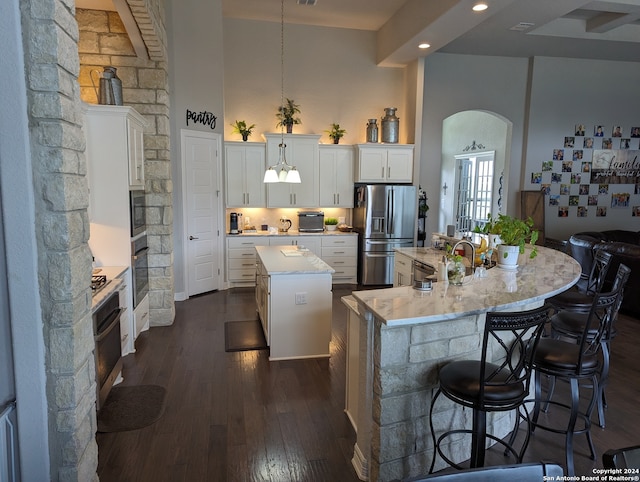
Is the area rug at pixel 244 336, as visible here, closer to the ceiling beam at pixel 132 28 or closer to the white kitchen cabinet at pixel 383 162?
the ceiling beam at pixel 132 28

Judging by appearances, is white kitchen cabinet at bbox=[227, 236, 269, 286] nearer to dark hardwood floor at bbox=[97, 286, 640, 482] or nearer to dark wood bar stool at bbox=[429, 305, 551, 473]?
dark hardwood floor at bbox=[97, 286, 640, 482]

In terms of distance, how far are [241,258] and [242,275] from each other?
0.94 feet

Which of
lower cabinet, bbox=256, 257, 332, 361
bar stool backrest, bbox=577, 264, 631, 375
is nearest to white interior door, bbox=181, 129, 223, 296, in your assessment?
lower cabinet, bbox=256, 257, 332, 361

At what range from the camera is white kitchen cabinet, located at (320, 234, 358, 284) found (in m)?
7.55

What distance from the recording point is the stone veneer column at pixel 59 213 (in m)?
1.83

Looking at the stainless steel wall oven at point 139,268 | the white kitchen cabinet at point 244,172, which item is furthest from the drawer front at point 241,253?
the stainless steel wall oven at point 139,268

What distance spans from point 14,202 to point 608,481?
7.64 feet

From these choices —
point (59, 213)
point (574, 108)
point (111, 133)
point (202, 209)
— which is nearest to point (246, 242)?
point (202, 209)

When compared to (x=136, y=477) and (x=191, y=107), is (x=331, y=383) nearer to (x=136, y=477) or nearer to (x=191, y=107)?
(x=136, y=477)

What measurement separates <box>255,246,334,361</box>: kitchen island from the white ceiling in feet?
11.8

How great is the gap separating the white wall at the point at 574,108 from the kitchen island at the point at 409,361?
257 inches

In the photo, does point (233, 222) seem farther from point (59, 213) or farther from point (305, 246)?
point (59, 213)

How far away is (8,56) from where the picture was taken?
1751mm

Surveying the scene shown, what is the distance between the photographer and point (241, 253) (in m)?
7.22
